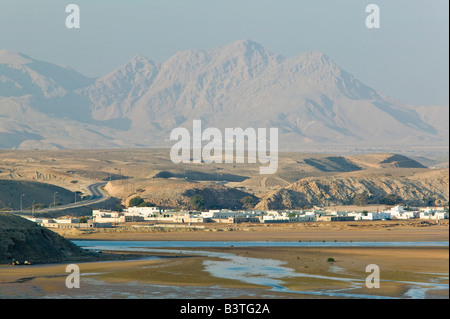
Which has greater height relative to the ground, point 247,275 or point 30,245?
point 30,245

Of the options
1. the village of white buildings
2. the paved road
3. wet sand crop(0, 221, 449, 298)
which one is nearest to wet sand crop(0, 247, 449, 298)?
wet sand crop(0, 221, 449, 298)

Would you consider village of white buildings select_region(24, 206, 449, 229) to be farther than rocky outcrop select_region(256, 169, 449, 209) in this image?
No

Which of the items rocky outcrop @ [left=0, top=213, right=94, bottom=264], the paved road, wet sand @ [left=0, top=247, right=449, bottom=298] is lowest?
wet sand @ [left=0, top=247, right=449, bottom=298]

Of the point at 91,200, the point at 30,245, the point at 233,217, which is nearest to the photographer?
the point at 30,245

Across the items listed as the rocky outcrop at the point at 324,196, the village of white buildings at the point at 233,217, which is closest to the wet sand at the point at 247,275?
Result: the village of white buildings at the point at 233,217

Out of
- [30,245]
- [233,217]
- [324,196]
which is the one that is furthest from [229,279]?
[324,196]

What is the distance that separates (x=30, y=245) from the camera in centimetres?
5838

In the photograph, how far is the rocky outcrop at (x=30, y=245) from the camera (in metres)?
56.3

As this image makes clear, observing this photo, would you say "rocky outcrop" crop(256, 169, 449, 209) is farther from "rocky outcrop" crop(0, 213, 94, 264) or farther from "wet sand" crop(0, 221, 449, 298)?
"rocky outcrop" crop(0, 213, 94, 264)

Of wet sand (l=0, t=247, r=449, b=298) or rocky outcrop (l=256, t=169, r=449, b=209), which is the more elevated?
rocky outcrop (l=256, t=169, r=449, b=209)

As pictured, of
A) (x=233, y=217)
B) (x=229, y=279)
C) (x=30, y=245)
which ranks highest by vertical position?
(x=233, y=217)

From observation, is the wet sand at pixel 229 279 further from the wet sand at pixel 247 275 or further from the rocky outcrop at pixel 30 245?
the rocky outcrop at pixel 30 245

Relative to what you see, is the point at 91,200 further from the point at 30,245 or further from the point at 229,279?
the point at 229,279

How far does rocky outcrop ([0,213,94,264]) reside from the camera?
5631 cm
